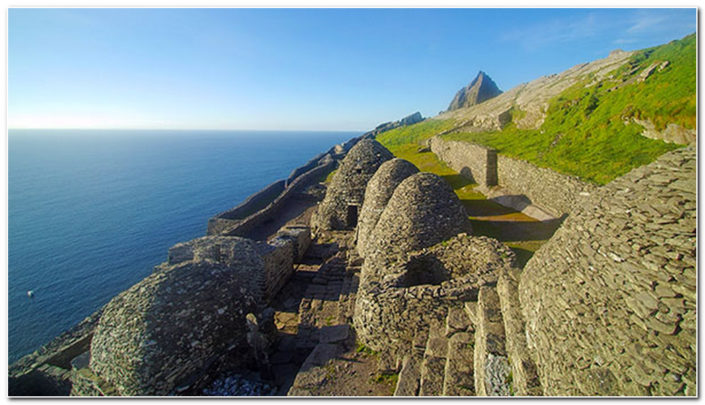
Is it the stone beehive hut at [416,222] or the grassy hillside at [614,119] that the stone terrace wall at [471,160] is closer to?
the grassy hillside at [614,119]

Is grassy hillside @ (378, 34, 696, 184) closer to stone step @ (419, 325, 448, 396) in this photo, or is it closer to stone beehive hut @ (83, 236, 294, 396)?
stone step @ (419, 325, 448, 396)

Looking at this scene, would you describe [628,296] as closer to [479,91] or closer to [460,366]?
[460,366]

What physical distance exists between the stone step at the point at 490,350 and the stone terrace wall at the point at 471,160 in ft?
47.2

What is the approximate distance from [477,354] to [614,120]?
13.8 m

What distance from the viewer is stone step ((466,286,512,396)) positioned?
4.82 meters

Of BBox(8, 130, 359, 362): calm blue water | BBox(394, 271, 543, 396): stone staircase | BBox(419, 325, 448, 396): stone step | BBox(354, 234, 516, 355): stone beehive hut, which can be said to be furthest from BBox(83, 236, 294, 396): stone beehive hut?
BBox(8, 130, 359, 362): calm blue water

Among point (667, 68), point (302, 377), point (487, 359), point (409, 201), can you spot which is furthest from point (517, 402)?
point (667, 68)

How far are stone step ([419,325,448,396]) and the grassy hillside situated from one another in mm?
8903

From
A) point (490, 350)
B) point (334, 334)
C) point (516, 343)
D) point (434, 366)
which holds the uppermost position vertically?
point (516, 343)

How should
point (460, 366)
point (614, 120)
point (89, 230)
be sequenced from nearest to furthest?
1. point (460, 366)
2. point (614, 120)
3. point (89, 230)

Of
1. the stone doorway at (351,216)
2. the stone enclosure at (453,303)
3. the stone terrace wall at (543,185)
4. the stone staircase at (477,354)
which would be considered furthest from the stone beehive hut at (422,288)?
the stone doorway at (351,216)

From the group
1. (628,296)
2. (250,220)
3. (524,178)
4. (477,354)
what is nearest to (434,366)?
(477,354)

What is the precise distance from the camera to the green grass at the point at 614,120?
11.5 metres

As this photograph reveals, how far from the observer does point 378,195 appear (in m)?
13.8
